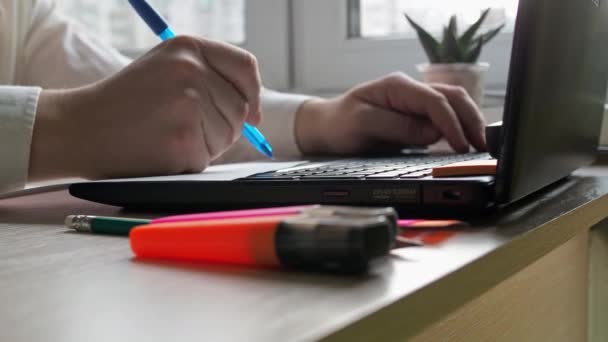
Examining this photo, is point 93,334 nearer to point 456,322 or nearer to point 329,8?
point 456,322

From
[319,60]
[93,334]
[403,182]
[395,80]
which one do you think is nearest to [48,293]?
[93,334]

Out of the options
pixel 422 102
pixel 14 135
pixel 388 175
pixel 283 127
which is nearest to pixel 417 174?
pixel 388 175

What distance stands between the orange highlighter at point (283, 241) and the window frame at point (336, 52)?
1.17 metres

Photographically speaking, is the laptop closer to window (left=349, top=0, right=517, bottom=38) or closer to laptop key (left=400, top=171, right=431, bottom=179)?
laptop key (left=400, top=171, right=431, bottom=179)

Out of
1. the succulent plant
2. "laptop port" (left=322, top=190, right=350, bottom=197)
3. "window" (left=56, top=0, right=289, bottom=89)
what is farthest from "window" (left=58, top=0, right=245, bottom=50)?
"laptop port" (left=322, top=190, right=350, bottom=197)

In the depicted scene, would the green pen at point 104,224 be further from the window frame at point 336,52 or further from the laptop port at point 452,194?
the window frame at point 336,52

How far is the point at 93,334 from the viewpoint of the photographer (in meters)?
0.19

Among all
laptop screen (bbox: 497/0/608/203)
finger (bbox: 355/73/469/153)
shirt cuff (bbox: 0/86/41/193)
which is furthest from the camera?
finger (bbox: 355/73/469/153)

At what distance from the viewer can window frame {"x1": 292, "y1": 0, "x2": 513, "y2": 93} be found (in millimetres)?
1425

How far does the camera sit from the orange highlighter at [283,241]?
0.24 m

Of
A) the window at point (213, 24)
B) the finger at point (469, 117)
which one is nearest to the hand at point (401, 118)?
the finger at point (469, 117)

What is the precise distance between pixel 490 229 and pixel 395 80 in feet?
1.63

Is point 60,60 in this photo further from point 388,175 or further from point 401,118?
point 388,175

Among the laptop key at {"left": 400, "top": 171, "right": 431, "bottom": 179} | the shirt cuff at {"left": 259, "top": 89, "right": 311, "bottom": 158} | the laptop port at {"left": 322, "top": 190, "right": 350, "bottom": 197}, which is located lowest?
the shirt cuff at {"left": 259, "top": 89, "right": 311, "bottom": 158}
